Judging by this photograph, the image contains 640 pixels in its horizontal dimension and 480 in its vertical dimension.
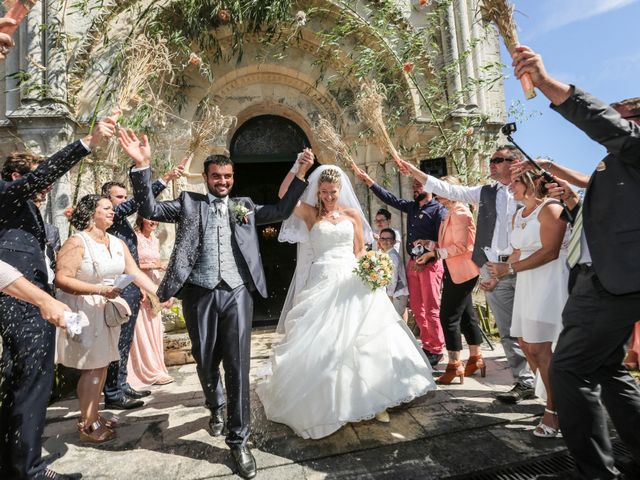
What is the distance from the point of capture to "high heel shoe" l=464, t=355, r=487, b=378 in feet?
14.2

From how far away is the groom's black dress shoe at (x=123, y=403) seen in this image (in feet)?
12.8

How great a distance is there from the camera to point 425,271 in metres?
4.80

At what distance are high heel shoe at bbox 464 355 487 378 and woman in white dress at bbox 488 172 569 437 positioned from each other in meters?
1.16

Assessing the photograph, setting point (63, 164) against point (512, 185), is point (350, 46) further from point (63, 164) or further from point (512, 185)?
point (63, 164)

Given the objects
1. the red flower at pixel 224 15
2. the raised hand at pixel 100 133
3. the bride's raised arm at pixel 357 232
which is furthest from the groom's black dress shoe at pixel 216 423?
the red flower at pixel 224 15

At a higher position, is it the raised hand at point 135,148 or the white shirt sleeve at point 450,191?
the raised hand at point 135,148

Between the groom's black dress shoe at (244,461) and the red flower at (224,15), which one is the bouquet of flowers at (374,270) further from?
the red flower at (224,15)

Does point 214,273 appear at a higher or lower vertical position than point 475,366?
higher

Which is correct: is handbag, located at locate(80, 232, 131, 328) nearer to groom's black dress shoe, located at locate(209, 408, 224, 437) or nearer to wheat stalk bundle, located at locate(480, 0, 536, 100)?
groom's black dress shoe, located at locate(209, 408, 224, 437)

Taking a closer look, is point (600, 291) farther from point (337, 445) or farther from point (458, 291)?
point (458, 291)

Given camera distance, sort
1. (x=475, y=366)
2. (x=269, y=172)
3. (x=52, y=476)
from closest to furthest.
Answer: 1. (x=52, y=476)
2. (x=475, y=366)
3. (x=269, y=172)

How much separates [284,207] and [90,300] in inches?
73.3

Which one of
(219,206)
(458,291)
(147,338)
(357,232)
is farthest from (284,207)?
(147,338)

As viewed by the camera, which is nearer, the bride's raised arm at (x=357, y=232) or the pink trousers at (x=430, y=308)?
the bride's raised arm at (x=357, y=232)
